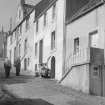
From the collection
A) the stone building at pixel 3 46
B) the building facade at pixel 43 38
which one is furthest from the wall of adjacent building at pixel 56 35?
the stone building at pixel 3 46

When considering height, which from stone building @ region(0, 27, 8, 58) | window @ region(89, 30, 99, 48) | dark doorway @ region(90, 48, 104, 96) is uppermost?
stone building @ region(0, 27, 8, 58)

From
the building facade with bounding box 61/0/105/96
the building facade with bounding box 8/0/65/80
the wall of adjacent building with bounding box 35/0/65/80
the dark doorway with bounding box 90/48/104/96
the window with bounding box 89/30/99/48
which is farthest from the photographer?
the building facade with bounding box 8/0/65/80

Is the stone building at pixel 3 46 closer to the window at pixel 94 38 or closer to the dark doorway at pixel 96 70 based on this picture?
the window at pixel 94 38

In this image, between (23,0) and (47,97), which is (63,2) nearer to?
(47,97)

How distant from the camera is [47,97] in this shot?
13125 mm

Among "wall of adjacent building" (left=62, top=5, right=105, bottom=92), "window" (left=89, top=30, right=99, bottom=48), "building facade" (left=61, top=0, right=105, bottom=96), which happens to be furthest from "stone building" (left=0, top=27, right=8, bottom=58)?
"window" (left=89, top=30, right=99, bottom=48)

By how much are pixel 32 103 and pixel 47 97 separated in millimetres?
1966

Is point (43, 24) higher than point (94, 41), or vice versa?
point (43, 24)

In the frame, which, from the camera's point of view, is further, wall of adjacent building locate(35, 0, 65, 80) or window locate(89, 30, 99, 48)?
wall of adjacent building locate(35, 0, 65, 80)

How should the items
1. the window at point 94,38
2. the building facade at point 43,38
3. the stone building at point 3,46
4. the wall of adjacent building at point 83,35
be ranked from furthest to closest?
1. the stone building at point 3,46
2. the building facade at point 43,38
3. the window at point 94,38
4. the wall of adjacent building at point 83,35

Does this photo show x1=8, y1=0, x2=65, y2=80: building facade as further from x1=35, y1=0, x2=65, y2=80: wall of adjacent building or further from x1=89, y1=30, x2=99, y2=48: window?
x1=89, y1=30, x2=99, y2=48: window

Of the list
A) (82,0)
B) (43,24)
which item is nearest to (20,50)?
(43,24)

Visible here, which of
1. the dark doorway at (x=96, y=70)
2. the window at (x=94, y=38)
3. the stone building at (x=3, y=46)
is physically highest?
the stone building at (x=3, y=46)

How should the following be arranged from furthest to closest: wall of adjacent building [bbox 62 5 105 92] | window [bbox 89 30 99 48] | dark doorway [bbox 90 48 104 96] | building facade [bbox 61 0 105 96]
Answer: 1. window [bbox 89 30 99 48]
2. wall of adjacent building [bbox 62 5 105 92]
3. building facade [bbox 61 0 105 96]
4. dark doorway [bbox 90 48 104 96]
